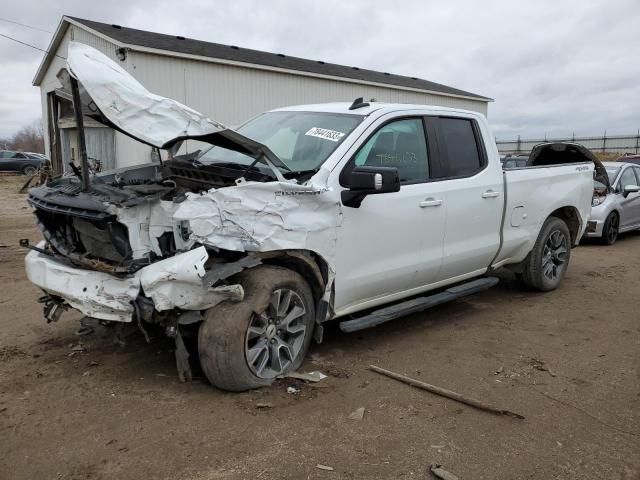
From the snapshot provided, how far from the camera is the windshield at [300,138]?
13.6ft

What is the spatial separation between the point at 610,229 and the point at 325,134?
7908mm

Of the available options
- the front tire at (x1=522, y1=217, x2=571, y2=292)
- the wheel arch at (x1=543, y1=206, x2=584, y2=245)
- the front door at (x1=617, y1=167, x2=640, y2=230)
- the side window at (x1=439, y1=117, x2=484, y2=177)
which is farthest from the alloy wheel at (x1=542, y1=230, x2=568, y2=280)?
the front door at (x1=617, y1=167, x2=640, y2=230)

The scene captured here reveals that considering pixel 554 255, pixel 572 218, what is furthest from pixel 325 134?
pixel 572 218

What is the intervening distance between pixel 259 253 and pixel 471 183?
2.33 metres

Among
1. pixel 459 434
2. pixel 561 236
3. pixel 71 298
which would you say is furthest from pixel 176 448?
pixel 561 236

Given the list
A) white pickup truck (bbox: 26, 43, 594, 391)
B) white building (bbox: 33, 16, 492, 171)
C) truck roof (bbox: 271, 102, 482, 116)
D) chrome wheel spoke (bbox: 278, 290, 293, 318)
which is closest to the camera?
white pickup truck (bbox: 26, 43, 594, 391)

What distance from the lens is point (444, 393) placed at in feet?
12.2

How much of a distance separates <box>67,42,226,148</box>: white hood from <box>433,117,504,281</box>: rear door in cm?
225

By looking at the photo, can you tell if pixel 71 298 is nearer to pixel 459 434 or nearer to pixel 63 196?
pixel 63 196

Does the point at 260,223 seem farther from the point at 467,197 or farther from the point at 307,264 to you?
the point at 467,197

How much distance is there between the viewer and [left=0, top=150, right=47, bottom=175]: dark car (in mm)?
30312

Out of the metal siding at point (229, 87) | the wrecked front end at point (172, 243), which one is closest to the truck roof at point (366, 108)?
the wrecked front end at point (172, 243)

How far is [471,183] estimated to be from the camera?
5.00 m

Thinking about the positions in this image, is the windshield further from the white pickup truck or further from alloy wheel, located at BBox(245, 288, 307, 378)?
alloy wheel, located at BBox(245, 288, 307, 378)
